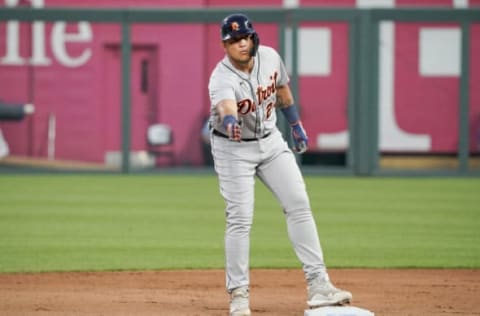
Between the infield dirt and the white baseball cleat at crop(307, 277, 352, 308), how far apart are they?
0.88ft

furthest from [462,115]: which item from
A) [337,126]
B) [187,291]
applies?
[187,291]

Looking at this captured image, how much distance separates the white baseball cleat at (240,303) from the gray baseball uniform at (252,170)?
0.04 meters

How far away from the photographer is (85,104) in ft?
63.8

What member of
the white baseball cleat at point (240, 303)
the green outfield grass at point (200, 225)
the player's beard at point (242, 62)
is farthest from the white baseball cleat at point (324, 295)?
the green outfield grass at point (200, 225)

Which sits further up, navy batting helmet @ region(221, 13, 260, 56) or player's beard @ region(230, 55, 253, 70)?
navy batting helmet @ region(221, 13, 260, 56)

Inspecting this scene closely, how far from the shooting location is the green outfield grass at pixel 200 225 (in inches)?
390

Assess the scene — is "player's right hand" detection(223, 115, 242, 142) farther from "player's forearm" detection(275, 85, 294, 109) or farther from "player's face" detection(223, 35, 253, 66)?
"player's forearm" detection(275, 85, 294, 109)

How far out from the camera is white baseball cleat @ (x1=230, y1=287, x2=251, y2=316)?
689 cm

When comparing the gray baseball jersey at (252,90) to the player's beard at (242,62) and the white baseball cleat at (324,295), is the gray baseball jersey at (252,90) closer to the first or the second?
the player's beard at (242,62)

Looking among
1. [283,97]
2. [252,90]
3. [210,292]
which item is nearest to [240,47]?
[252,90]

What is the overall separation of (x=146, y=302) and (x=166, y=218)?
5.12 m

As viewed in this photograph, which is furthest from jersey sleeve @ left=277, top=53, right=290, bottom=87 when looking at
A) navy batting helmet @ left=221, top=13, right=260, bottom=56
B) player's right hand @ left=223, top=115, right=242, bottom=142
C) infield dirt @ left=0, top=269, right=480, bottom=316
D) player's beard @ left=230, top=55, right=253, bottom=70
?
infield dirt @ left=0, top=269, right=480, bottom=316

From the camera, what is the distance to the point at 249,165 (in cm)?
703

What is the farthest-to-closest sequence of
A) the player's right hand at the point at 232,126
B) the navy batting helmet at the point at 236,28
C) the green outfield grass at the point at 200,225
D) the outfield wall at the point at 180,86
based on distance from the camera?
1. the outfield wall at the point at 180,86
2. the green outfield grass at the point at 200,225
3. the navy batting helmet at the point at 236,28
4. the player's right hand at the point at 232,126
